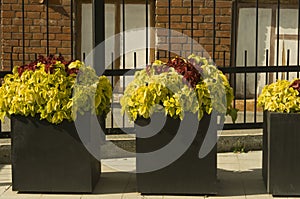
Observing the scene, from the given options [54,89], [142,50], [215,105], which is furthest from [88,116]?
[142,50]

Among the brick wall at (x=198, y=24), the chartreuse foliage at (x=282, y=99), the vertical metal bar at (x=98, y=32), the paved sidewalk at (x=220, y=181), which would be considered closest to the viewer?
the chartreuse foliage at (x=282, y=99)

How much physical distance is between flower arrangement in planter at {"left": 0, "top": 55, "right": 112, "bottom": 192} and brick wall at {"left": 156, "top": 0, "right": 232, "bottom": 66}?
366 cm

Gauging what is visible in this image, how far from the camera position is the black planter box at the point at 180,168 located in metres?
6.11

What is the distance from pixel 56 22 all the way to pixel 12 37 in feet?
2.01

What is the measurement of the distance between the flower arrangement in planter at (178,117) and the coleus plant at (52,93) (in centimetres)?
30

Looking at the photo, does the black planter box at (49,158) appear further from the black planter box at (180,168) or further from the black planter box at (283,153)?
the black planter box at (283,153)

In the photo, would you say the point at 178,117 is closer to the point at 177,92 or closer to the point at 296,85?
the point at 177,92

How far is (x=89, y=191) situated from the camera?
20.6 ft

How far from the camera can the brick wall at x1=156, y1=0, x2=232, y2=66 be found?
9.80 meters

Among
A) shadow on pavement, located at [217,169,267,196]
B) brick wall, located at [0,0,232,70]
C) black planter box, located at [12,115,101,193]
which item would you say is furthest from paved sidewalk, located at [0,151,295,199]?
brick wall, located at [0,0,232,70]

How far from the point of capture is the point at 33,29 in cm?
991

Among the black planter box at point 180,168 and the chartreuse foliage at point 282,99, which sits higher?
the chartreuse foliage at point 282,99

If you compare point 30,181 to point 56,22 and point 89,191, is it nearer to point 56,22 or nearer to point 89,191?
point 89,191

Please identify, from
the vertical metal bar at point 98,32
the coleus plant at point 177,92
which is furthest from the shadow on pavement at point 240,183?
the vertical metal bar at point 98,32
